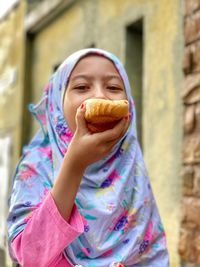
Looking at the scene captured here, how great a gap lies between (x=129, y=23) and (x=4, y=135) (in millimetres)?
3641

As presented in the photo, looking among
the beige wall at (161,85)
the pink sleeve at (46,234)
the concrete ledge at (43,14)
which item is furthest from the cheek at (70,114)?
the concrete ledge at (43,14)

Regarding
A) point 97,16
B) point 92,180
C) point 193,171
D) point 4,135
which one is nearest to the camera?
point 92,180

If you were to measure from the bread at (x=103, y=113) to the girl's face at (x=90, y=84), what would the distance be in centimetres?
15

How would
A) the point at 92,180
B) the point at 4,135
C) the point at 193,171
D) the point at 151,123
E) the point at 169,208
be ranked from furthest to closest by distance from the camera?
the point at 4,135 < the point at 151,123 < the point at 169,208 < the point at 193,171 < the point at 92,180

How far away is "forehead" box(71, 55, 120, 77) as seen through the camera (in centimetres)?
176

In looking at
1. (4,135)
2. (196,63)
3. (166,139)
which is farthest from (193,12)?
(4,135)

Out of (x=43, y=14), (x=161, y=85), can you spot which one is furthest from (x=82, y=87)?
(x=43, y=14)

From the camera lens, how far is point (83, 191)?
1.70 m

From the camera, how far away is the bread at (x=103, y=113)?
1.51 meters

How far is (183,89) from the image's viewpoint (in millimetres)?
3316

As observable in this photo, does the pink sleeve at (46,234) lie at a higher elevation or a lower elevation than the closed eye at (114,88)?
lower

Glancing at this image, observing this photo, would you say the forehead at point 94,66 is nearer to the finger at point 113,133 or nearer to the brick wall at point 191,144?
the finger at point 113,133

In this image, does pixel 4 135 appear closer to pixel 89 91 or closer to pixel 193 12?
pixel 193 12

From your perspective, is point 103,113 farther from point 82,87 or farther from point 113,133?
point 82,87
